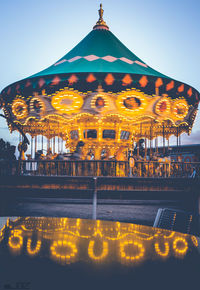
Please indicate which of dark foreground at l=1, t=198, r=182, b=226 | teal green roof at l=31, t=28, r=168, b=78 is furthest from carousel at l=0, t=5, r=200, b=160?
dark foreground at l=1, t=198, r=182, b=226

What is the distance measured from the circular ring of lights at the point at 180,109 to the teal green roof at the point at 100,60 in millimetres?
1536

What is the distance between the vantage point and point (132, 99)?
12148mm

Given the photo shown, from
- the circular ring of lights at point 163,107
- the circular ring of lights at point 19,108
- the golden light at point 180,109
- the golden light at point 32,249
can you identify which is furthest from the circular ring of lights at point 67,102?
the golden light at point 32,249

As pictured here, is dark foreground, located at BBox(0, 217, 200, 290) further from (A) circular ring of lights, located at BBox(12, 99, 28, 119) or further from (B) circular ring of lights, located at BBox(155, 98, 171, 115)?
(A) circular ring of lights, located at BBox(12, 99, 28, 119)

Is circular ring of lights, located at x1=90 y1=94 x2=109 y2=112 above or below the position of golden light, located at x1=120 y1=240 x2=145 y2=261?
above

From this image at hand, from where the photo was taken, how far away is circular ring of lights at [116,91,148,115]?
471 inches

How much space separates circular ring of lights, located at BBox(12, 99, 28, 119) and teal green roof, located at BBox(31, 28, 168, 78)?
4.96ft

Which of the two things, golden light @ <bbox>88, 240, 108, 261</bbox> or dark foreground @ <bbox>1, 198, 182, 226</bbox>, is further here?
dark foreground @ <bbox>1, 198, 182, 226</bbox>

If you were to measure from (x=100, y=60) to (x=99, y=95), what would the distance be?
2.15 metres

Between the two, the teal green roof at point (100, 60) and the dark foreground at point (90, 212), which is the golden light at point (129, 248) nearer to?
the dark foreground at point (90, 212)

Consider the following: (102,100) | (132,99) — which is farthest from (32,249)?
(132,99)

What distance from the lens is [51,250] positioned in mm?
1471

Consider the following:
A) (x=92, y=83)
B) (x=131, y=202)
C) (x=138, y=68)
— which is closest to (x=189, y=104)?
(x=138, y=68)

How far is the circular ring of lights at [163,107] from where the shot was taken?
12.5 meters
